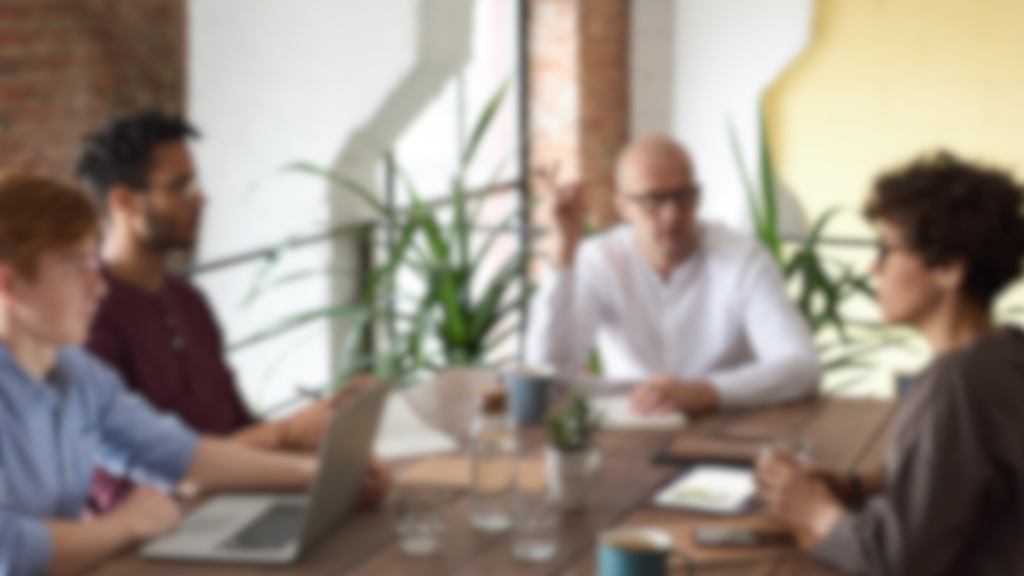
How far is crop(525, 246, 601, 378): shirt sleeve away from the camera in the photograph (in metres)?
3.16

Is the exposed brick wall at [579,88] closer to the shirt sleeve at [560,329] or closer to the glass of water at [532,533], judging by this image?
→ the shirt sleeve at [560,329]

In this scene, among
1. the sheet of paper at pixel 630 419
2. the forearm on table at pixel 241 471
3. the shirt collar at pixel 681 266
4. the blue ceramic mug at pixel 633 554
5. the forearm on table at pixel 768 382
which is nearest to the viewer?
the blue ceramic mug at pixel 633 554

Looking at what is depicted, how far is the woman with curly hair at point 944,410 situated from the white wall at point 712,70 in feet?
10.0

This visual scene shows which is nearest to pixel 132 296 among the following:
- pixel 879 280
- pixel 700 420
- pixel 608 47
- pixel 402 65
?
pixel 700 420

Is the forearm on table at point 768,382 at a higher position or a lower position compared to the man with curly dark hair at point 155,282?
lower

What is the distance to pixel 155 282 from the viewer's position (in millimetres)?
2746

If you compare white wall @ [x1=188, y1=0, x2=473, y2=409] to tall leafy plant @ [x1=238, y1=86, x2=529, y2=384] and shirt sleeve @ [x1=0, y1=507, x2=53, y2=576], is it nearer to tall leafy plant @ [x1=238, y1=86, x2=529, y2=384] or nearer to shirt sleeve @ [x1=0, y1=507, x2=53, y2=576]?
tall leafy plant @ [x1=238, y1=86, x2=529, y2=384]

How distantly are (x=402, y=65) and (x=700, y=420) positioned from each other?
1.75m

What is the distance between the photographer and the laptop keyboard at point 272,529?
2074mm

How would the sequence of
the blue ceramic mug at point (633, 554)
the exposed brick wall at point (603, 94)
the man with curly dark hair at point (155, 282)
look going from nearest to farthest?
the blue ceramic mug at point (633, 554) < the man with curly dark hair at point (155, 282) < the exposed brick wall at point (603, 94)

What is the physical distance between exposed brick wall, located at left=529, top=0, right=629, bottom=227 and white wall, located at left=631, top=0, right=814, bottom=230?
0.37ft

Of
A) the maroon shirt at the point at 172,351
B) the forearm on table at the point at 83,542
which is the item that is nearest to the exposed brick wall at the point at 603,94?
the maroon shirt at the point at 172,351

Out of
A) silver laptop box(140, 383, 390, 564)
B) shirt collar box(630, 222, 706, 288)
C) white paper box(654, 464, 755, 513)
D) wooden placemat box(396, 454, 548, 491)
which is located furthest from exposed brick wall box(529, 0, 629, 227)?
silver laptop box(140, 383, 390, 564)

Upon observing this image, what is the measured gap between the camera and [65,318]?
6.94ft
